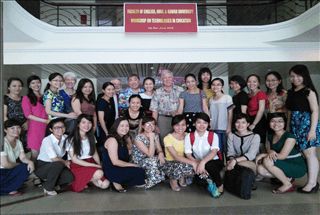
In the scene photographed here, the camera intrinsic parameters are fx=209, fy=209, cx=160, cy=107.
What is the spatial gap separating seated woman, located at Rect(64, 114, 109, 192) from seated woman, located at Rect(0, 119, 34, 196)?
0.52 metres

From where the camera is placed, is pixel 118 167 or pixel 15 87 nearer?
pixel 118 167

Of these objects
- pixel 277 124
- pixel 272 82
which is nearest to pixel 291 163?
pixel 277 124

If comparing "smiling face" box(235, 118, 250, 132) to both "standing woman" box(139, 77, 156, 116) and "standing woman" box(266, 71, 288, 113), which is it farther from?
"standing woman" box(139, 77, 156, 116)

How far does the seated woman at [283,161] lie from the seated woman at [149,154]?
3.97 ft

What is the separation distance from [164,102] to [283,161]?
65.5 inches

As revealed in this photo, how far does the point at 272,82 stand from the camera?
2.97 m

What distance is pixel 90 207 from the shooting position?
208cm

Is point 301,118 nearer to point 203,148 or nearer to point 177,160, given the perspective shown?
point 203,148

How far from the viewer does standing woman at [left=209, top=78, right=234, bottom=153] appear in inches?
114

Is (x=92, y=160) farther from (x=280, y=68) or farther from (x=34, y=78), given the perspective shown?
(x=280, y=68)

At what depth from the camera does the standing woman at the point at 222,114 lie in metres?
2.89

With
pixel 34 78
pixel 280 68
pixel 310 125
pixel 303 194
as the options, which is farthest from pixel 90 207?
pixel 280 68

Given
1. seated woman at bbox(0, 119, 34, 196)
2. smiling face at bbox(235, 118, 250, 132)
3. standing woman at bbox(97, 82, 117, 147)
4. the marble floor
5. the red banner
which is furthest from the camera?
the red banner

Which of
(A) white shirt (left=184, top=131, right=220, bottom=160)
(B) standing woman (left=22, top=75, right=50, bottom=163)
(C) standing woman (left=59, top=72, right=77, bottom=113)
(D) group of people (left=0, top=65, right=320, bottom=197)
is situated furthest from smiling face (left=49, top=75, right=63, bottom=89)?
(A) white shirt (left=184, top=131, right=220, bottom=160)
